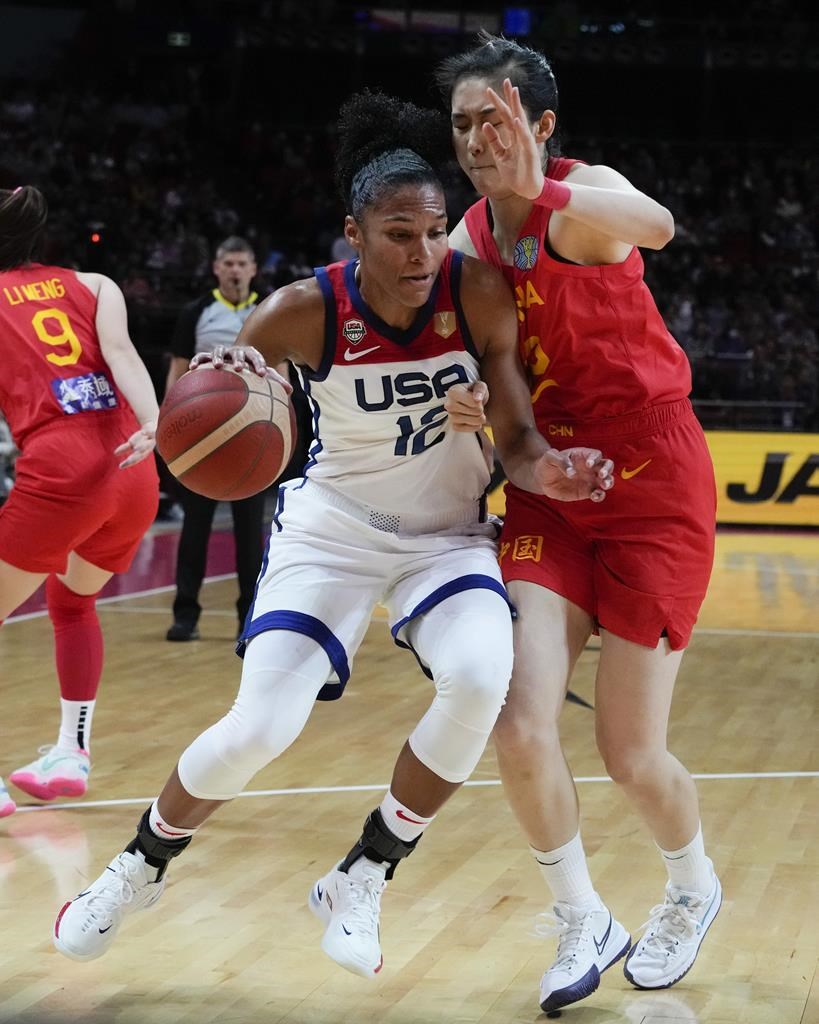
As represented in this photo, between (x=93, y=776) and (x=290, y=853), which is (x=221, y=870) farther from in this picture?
(x=93, y=776)

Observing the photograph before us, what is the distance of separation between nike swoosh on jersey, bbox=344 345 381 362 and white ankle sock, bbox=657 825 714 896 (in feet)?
4.36

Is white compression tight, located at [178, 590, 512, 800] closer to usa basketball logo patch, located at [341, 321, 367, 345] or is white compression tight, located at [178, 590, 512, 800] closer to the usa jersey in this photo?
the usa jersey

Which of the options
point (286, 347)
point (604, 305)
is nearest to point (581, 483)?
point (604, 305)

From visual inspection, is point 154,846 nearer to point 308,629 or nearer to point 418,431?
point 308,629

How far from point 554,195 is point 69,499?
6.95 feet

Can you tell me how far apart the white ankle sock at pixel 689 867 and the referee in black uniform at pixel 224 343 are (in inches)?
172

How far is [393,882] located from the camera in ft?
13.1

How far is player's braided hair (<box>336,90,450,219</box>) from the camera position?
10.6 feet

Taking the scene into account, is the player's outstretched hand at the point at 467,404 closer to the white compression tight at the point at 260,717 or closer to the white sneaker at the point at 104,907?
the white compression tight at the point at 260,717

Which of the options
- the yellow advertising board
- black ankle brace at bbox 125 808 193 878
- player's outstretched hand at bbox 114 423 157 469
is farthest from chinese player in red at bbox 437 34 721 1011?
the yellow advertising board

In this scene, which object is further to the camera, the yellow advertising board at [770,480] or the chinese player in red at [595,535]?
the yellow advertising board at [770,480]

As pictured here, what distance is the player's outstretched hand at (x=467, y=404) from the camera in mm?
3039

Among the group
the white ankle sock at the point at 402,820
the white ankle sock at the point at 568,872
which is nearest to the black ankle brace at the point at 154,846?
the white ankle sock at the point at 402,820

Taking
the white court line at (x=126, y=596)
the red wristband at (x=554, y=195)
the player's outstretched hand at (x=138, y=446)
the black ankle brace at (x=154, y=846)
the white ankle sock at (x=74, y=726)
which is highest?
the red wristband at (x=554, y=195)
